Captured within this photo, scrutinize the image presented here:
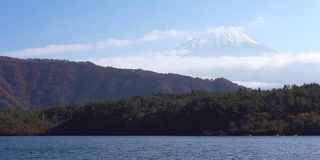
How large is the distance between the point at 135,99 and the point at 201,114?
3148cm

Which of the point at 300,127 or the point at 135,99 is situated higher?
the point at 135,99

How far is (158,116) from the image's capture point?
13450 cm

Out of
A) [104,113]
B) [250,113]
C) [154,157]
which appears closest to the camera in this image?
[154,157]

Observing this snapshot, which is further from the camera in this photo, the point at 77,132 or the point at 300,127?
the point at 77,132

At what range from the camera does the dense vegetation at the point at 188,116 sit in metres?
117

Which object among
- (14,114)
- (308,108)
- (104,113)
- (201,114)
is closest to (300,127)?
(308,108)

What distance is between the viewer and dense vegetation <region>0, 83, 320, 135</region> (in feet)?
385

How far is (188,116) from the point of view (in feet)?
417

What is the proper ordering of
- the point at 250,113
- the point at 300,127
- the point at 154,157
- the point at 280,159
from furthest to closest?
the point at 250,113, the point at 300,127, the point at 154,157, the point at 280,159

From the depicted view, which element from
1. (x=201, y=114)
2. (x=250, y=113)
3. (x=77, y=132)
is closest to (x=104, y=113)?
(x=77, y=132)

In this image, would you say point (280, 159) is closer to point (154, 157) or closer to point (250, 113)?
point (154, 157)

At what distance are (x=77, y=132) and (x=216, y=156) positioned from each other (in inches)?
3711

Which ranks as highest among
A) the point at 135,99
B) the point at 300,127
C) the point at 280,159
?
the point at 135,99

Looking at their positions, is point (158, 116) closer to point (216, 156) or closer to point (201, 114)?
point (201, 114)
